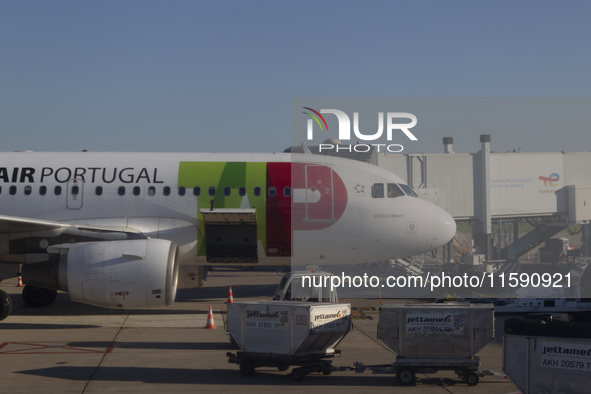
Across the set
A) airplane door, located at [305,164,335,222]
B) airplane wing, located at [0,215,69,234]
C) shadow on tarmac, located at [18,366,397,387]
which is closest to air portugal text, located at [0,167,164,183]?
airplane wing, located at [0,215,69,234]

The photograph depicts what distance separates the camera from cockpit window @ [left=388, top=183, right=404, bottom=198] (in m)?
20.8

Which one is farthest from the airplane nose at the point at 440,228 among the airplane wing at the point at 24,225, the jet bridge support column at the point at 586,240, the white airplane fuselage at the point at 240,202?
the jet bridge support column at the point at 586,240

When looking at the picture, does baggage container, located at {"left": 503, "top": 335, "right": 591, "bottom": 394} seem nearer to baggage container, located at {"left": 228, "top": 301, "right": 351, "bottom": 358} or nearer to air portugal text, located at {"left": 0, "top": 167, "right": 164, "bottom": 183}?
baggage container, located at {"left": 228, "top": 301, "right": 351, "bottom": 358}

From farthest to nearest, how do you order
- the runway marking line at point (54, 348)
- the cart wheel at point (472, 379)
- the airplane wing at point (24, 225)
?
the airplane wing at point (24, 225), the runway marking line at point (54, 348), the cart wheel at point (472, 379)

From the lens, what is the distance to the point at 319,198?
20.4 m

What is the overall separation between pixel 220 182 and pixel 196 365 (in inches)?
297

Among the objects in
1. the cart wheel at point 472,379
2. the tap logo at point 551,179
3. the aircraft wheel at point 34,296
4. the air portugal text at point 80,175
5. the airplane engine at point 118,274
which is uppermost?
the tap logo at point 551,179

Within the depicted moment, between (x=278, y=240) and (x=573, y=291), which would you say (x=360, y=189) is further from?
(x=573, y=291)

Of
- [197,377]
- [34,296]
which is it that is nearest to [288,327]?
[197,377]

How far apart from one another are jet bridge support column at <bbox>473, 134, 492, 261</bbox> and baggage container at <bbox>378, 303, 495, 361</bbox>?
80.0 ft

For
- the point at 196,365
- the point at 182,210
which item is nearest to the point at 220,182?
the point at 182,210

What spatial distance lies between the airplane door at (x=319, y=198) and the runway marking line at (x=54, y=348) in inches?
273

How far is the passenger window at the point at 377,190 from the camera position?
68.1 feet

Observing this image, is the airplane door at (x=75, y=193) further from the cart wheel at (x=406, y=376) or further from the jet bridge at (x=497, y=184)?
the jet bridge at (x=497, y=184)
